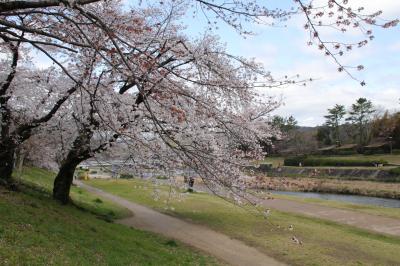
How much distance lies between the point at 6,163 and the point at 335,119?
3019 inches

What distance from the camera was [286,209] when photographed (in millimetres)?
24016

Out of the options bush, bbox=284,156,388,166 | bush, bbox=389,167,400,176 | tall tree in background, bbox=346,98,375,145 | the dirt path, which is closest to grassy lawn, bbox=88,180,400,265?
the dirt path

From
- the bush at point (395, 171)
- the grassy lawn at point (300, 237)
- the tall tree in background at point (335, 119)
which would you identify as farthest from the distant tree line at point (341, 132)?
the grassy lawn at point (300, 237)

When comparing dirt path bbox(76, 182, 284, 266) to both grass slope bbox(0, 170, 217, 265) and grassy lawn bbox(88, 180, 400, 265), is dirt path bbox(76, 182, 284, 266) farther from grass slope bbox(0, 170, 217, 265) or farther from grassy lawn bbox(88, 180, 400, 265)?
grass slope bbox(0, 170, 217, 265)

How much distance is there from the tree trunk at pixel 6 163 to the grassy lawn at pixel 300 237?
4823 mm

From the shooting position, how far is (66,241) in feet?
29.8

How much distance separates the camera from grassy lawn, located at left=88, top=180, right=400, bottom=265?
12.8 meters

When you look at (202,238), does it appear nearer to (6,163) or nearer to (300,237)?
(300,237)

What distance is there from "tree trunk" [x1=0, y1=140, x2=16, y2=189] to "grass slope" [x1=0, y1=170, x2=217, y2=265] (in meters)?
0.65

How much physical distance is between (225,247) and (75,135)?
611 centimetres

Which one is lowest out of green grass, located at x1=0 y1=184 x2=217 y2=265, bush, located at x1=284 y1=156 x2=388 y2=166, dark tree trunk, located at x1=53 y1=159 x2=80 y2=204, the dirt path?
the dirt path

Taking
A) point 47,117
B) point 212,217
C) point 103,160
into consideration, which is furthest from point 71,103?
point 212,217

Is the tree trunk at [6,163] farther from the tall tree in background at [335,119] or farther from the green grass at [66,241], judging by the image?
the tall tree in background at [335,119]

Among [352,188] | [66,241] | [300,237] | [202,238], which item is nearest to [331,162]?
[352,188]
